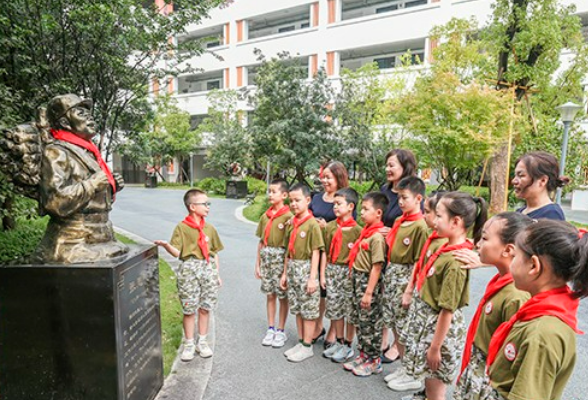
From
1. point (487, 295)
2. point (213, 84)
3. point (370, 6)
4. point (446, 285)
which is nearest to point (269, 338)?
point (446, 285)

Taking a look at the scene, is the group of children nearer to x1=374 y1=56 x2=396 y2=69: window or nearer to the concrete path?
the concrete path

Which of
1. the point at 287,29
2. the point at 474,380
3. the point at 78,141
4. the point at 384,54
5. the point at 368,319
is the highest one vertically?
the point at 287,29

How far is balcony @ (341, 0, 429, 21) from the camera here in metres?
21.3

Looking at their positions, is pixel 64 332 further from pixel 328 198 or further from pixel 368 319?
pixel 328 198

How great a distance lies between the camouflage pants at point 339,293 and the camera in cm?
336

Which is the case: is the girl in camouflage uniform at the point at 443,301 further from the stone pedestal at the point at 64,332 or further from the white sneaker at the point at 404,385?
the stone pedestal at the point at 64,332

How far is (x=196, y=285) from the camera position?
3.35 meters

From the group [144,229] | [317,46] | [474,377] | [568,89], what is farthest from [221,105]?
[474,377]

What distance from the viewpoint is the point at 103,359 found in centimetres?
236

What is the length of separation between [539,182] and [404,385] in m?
1.88

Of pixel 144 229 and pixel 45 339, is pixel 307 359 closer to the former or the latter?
pixel 45 339

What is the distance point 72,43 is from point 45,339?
486 centimetres

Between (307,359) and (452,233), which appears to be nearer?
(452,233)

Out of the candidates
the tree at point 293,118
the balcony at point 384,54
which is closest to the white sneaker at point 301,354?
the tree at point 293,118
